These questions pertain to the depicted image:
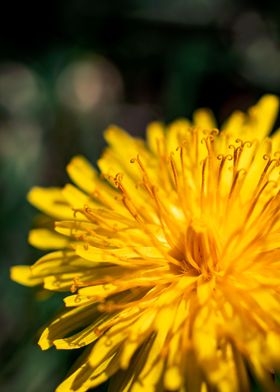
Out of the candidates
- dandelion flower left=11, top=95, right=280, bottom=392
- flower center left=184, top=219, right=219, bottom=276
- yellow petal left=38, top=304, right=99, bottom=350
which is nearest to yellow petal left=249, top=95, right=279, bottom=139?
dandelion flower left=11, top=95, right=280, bottom=392

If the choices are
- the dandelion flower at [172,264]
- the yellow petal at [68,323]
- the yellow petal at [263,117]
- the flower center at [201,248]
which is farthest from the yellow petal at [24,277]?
the yellow petal at [263,117]

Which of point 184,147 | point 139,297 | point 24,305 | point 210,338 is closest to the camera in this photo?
point 210,338

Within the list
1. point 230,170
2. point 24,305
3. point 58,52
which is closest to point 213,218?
point 230,170

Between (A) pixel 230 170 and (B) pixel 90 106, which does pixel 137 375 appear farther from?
(B) pixel 90 106

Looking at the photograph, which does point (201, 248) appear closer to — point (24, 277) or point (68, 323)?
point (68, 323)

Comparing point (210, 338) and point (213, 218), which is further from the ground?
point (213, 218)

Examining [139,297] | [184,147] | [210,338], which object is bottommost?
[210,338]

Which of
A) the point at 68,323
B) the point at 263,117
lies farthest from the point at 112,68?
the point at 68,323
